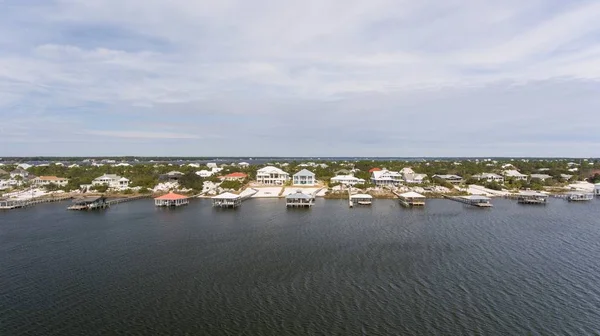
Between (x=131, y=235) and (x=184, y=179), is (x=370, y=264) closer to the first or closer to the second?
(x=131, y=235)

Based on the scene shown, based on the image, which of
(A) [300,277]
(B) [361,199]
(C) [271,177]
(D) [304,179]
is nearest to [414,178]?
(D) [304,179]

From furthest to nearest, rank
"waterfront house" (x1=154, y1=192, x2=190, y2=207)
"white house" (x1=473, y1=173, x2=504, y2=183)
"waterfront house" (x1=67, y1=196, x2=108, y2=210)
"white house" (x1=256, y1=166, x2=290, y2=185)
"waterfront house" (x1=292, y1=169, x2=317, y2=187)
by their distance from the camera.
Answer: "white house" (x1=473, y1=173, x2=504, y2=183), "white house" (x1=256, y1=166, x2=290, y2=185), "waterfront house" (x1=292, y1=169, x2=317, y2=187), "waterfront house" (x1=154, y1=192, x2=190, y2=207), "waterfront house" (x1=67, y1=196, x2=108, y2=210)

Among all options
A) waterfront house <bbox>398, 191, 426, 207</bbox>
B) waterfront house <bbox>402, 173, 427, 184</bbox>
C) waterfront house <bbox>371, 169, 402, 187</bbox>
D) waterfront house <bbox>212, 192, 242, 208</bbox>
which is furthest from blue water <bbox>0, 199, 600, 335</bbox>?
waterfront house <bbox>402, 173, 427, 184</bbox>

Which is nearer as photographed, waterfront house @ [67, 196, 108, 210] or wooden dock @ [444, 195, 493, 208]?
waterfront house @ [67, 196, 108, 210]

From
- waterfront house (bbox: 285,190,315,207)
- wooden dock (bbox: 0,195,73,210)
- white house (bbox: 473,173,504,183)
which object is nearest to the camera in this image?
wooden dock (bbox: 0,195,73,210)

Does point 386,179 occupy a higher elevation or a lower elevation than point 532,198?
higher

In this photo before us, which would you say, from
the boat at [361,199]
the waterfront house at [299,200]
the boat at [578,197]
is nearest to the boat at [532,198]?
the boat at [578,197]

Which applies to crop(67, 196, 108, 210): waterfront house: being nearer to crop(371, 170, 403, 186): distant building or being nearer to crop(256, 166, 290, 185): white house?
crop(256, 166, 290, 185): white house

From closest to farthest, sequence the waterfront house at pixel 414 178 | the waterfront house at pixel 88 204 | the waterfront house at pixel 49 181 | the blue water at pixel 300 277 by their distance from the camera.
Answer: the blue water at pixel 300 277 < the waterfront house at pixel 88 204 < the waterfront house at pixel 49 181 < the waterfront house at pixel 414 178

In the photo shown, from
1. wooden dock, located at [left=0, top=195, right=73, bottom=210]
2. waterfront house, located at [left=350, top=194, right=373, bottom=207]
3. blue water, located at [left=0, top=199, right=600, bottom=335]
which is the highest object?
waterfront house, located at [left=350, top=194, right=373, bottom=207]

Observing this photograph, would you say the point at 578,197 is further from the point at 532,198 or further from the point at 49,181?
the point at 49,181

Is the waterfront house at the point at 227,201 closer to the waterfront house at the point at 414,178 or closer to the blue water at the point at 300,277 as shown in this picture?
the blue water at the point at 300,277

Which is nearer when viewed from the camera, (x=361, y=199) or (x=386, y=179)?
(x=361, y=199)
